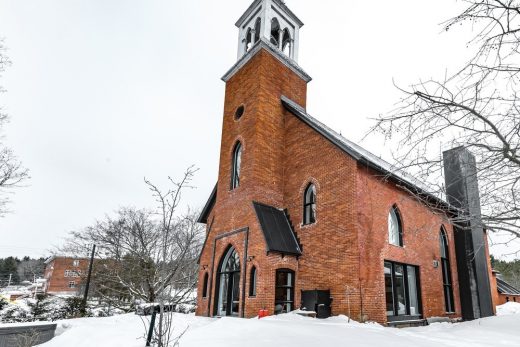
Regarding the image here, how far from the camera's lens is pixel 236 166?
15031 millimetres

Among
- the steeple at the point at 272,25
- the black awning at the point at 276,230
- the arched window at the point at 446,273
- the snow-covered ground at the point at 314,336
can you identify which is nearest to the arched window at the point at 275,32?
the steeple at the point at 272,25

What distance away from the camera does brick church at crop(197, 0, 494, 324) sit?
11.0 meters

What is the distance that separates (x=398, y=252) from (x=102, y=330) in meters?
9.94

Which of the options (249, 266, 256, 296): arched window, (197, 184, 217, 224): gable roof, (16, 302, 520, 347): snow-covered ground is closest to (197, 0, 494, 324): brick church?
(249, 266, 256, 296): arched window

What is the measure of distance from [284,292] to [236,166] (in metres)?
5.72

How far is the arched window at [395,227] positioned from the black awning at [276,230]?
3.48 meters

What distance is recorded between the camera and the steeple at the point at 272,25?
17.0m

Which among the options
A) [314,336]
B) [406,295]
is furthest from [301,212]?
[314,336]

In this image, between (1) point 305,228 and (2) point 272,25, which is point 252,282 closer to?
(1) point 305,228

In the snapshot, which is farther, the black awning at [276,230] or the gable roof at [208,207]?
the gable roof at [208,207]

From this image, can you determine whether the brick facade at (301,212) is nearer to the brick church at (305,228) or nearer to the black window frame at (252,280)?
the brick church at (305,228)

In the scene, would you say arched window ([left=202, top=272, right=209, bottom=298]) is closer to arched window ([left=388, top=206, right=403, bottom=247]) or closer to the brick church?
the brick church

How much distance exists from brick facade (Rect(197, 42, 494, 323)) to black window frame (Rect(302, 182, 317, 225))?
6.9 inches

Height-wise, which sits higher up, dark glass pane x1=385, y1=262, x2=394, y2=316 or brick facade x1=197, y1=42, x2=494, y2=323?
brick facade x1=197, y1=42, x2=494, y2=323
